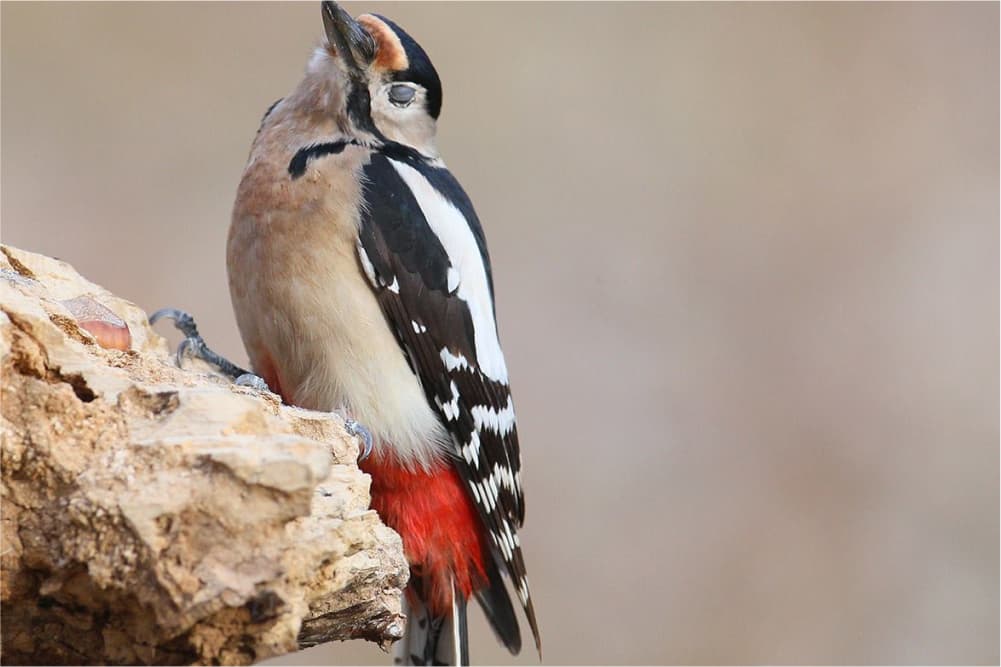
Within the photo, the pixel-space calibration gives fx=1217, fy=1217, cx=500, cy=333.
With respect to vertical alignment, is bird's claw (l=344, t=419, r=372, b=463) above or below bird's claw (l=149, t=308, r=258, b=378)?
below

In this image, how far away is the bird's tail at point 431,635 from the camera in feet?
11.0

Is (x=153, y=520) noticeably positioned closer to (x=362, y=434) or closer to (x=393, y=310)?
(x=362, y=434)

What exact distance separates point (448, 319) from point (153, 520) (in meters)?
1.66

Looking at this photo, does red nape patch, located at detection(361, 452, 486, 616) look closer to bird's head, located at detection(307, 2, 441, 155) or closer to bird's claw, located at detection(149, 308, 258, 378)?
bird's claw, located at detection(149, 308, 258, 378)

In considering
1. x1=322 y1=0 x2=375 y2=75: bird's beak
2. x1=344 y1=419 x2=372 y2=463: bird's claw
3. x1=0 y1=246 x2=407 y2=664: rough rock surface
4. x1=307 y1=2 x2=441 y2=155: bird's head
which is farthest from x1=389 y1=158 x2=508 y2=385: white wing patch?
x1=0 y1=246 x2=407 y2=664: rough rock surface

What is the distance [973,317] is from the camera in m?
6.79

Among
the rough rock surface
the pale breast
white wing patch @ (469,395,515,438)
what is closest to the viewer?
the rough rock surface

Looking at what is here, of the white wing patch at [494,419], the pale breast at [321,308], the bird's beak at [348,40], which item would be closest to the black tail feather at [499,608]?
the white wing patch at [494,419]

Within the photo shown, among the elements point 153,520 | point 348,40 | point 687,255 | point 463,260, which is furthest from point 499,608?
point 687,255

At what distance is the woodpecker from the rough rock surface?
36.3 inches

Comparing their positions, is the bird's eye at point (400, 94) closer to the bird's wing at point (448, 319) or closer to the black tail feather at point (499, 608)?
the bird's wing at point (448, 319)

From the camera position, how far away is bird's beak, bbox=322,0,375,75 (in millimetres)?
3369

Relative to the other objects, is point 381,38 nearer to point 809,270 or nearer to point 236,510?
point 236,510

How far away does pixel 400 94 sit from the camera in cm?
350
